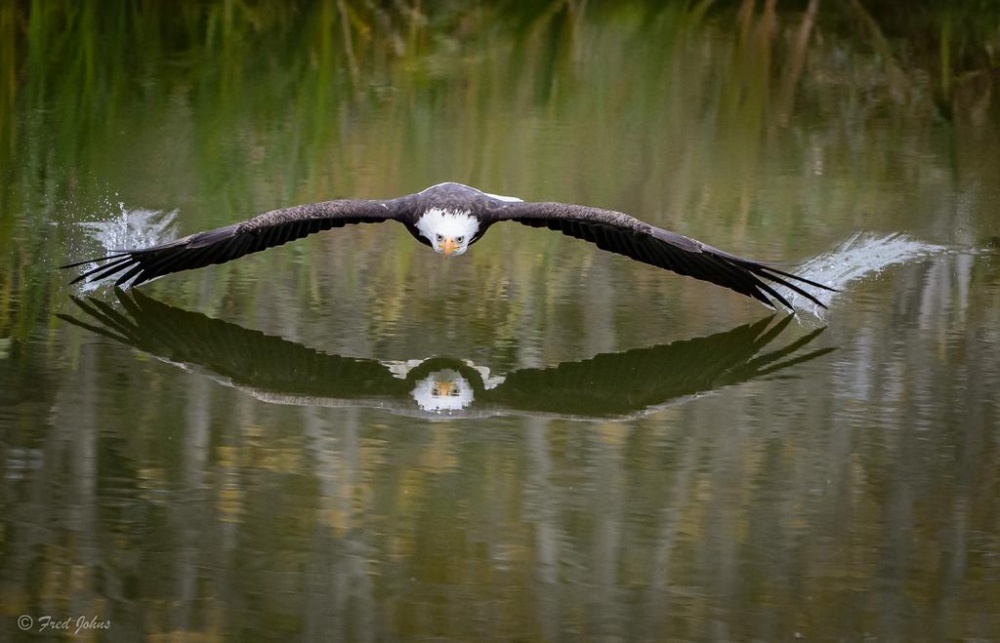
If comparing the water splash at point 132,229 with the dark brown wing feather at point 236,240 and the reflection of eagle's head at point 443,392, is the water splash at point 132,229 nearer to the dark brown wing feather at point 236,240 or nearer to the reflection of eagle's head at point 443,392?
the dark brown wing feather at point 236,240

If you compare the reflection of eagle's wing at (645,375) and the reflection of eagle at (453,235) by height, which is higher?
the reflection of eagle at (453,235)

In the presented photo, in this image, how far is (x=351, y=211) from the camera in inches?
302

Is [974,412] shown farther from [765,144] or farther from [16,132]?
[16,132]

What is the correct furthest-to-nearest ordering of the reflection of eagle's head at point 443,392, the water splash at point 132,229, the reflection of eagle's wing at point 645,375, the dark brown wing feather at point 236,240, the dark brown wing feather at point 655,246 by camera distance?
the water splash at point 132,229
the dark brown wing feather at point 236,240
the dark brown wing feather at point 655,246
the reflection of eagle's wing at point 645,375
the reflection of eagle's head at point 443,392

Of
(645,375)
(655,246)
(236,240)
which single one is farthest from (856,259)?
(236,240)

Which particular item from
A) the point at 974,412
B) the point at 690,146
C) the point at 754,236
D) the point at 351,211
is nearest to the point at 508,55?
the point at 690,146

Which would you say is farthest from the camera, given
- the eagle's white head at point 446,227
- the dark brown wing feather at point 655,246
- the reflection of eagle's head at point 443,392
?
the eagle's white head at point 446,227

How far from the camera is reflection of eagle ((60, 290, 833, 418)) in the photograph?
6.41 metres

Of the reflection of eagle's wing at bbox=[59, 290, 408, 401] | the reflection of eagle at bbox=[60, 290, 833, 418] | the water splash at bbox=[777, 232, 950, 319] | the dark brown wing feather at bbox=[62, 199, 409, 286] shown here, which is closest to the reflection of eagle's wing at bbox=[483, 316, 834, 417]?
the reflection of eagle at bbox=[60, 290, 833, 418]

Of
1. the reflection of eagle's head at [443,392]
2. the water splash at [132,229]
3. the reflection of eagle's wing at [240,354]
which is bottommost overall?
the reflection of eagle's head at [443,392]

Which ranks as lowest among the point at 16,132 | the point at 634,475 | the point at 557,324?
the point at 634,475

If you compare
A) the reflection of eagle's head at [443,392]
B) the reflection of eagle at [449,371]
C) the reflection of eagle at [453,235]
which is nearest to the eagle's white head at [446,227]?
the reflection of eagle at [453,235]

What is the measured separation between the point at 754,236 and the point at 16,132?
475 cm

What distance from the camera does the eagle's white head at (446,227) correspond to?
7.80 meters
